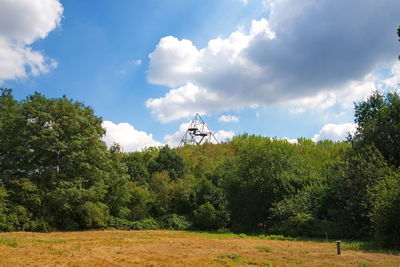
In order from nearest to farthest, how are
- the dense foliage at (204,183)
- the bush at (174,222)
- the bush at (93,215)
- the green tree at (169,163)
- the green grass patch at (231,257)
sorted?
1. the green grass patch at (231,257)
2. the dense foliage at (204,183)
3. the bush at (93,215)
4. the bush at (174,222)
5. the green tree at (169,163)

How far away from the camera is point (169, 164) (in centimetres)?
4778

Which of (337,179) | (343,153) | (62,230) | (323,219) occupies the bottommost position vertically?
(62,230)

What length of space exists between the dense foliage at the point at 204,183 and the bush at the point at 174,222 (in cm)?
14

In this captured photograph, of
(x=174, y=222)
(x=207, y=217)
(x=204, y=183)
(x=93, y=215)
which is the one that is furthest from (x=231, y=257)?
(x=204, y=183)

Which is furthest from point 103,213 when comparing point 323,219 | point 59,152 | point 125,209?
point 323,219

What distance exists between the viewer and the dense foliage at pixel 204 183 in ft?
78.5

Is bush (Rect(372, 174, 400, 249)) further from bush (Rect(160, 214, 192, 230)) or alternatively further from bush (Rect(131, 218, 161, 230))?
bush (Rect(131, 218, 161, 230))

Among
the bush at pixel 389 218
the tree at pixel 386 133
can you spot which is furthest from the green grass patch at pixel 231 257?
the tree at pixel 386 133

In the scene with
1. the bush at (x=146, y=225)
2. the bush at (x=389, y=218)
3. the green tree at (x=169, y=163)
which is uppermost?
the green tree at (x=169, y=163)

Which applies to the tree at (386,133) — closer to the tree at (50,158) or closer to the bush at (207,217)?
the bush at (207,217)

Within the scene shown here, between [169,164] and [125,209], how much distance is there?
504 inches

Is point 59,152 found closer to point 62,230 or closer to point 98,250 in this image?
point 62,230

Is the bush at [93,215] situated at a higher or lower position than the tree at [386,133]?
lower

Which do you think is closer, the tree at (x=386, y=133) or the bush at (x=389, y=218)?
the bush at (x=389, y=218)
